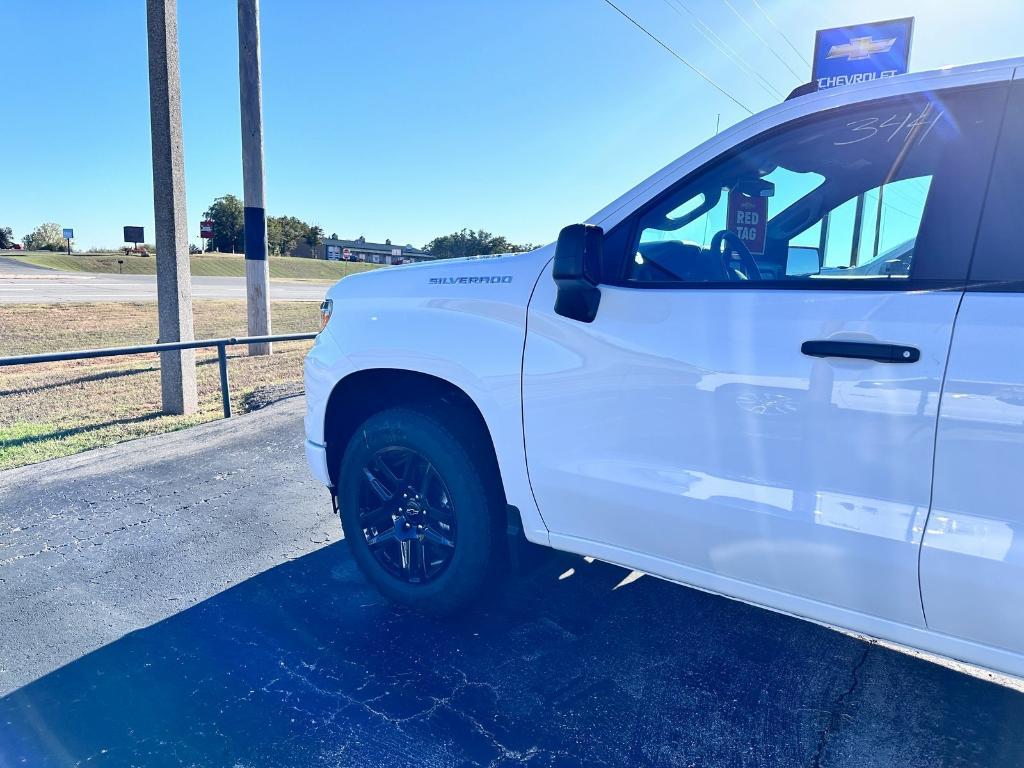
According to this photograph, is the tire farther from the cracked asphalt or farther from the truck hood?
the truck hood

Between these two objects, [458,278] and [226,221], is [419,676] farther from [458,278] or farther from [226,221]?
[226,221]

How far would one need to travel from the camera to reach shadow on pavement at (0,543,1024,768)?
89.4 inches

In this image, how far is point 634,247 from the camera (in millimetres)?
2346

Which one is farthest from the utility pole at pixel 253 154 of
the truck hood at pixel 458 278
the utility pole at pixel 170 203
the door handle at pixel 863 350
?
the door handle at pixel 863 350

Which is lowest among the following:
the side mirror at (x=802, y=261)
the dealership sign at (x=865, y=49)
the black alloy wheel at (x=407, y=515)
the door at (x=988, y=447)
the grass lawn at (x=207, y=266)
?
the grass lawn at (x=207, y=266)

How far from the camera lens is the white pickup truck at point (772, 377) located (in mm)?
1729

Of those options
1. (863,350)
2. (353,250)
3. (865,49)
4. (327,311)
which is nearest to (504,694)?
(863,350)

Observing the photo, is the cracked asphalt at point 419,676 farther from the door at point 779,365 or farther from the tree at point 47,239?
the tree at point 47,239

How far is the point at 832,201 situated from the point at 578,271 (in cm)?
113

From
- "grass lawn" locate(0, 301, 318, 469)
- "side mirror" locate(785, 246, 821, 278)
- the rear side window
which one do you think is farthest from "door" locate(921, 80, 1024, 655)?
"grass lawn" locate(0, 301, 318, 469)

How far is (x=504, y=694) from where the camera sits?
2566 millimetres

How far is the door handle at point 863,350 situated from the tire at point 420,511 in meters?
1.39

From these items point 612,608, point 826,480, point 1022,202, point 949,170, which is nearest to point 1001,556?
point 826,480

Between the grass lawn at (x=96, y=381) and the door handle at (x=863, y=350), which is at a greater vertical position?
the door handle at (x=863, y=350)
